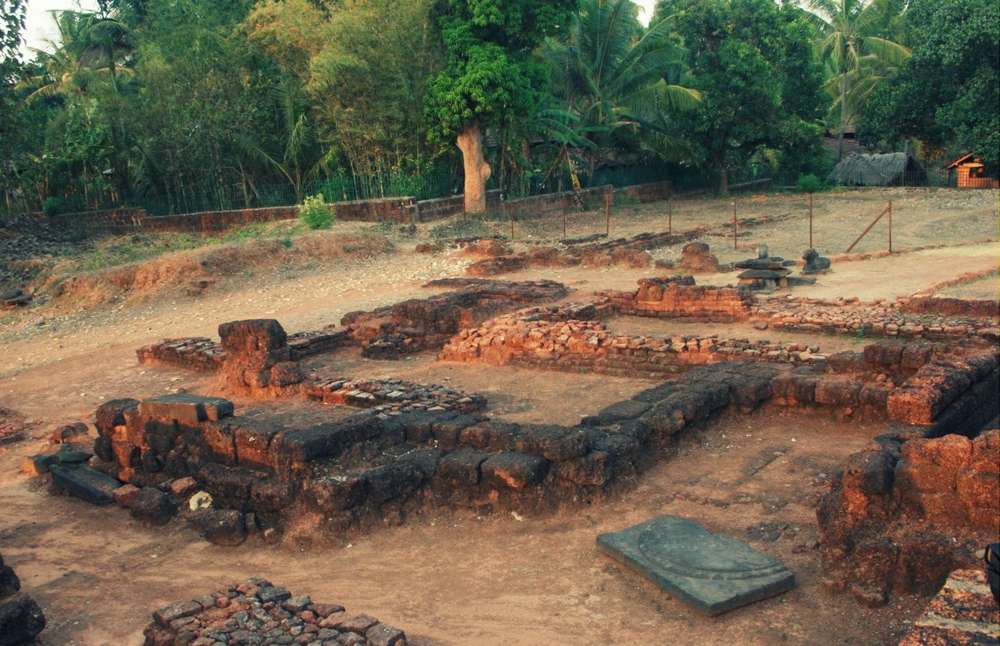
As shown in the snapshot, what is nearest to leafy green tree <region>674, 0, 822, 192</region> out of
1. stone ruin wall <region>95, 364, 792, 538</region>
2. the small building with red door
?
the small building with red door

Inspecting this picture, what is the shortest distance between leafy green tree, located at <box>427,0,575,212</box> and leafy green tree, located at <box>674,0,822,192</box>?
9.37m

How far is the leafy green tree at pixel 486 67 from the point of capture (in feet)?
87.6

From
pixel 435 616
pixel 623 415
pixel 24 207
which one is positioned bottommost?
pixel 435 616

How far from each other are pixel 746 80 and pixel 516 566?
32.0 m

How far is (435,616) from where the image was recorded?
577 cm

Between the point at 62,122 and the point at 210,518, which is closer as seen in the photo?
the point at 210,518

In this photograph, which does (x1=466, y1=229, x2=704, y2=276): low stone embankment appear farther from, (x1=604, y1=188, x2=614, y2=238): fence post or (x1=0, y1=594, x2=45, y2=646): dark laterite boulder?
(x1=0, y1=594, x2=45, y2=646): dark laterite boulder

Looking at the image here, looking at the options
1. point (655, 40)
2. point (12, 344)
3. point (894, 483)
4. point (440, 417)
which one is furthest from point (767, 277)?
point (655, 40)

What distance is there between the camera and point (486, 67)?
87.2 ft

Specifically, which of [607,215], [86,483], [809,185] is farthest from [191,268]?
[809,185]

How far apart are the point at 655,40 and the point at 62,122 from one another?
21.8m

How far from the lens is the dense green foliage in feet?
92.6

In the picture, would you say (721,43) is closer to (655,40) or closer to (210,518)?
(655,40)

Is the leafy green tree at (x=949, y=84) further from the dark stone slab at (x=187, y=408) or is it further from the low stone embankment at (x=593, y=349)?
the dark stone slab at (x=187, y=408)
